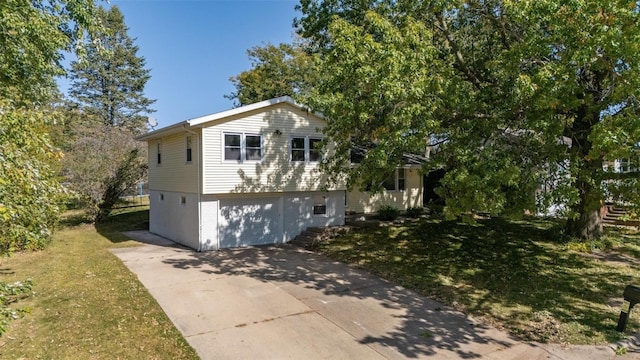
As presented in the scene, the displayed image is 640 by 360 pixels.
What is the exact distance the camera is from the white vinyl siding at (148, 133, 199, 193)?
1486cm

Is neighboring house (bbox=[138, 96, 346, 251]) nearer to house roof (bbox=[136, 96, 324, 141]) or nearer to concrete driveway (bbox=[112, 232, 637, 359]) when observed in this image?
house roof (bbox=[136, 96, 324, 141])

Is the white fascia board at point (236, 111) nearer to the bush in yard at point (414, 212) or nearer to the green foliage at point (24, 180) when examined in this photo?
the green foliage at point (24, 180)

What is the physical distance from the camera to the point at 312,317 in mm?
7801

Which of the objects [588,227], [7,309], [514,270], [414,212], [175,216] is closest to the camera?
[7,309]

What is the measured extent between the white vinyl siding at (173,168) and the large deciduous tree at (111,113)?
132 inches

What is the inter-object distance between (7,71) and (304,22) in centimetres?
1016

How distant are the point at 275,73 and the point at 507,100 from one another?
1019 inches

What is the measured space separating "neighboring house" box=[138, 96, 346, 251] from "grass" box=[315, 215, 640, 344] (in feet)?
7.74

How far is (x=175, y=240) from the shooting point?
16984 millimetres

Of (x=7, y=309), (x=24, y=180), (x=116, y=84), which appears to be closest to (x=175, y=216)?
(x=24, y=180)

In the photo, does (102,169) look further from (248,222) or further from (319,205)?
(319,205)

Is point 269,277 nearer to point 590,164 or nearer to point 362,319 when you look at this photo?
point 362,319

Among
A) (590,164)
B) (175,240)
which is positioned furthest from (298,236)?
(590,164)

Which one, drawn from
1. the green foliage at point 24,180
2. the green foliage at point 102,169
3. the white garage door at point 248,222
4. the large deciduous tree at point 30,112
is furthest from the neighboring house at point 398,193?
the green foliage at point 24,180
